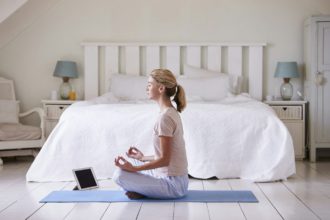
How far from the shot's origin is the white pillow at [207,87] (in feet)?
17.4

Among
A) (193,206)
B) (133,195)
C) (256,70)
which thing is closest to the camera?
(193,206)

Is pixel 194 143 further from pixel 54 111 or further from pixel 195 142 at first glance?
pixel 54 111

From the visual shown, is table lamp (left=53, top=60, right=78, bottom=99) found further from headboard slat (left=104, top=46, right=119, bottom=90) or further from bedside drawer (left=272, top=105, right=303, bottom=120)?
bedside drawer (left=272, top=105, right=303, bottom=120)

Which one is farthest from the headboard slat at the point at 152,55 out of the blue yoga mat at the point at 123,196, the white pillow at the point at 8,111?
the blue yoga mat at the point at 123,196

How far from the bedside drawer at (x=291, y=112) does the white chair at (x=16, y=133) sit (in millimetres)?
2366

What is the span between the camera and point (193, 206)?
2.91 metres

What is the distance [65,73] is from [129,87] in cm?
68

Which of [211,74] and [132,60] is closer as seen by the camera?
[211,74]

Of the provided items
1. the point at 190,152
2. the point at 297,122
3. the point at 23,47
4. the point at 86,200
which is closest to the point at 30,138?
the point at 23,47

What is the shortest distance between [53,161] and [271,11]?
2996 millimetres

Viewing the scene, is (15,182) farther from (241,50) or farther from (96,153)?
(241,50)

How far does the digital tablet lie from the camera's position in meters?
3.48

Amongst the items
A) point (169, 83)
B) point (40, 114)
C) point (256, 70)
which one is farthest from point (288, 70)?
point (169, 83)

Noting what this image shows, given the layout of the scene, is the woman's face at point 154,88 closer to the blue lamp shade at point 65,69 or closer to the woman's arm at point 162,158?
the woman's arm at point 162,158
